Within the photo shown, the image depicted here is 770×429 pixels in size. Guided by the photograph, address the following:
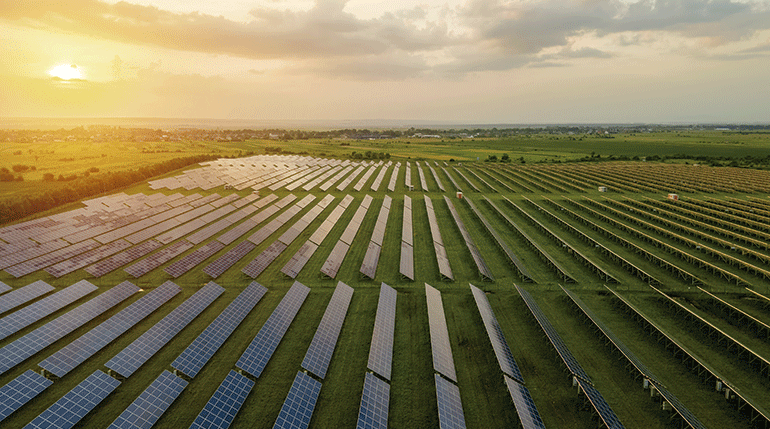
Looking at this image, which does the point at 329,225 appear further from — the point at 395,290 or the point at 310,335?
the point at 310,335

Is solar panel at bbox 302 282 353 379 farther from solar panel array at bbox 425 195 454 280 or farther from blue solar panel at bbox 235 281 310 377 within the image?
solar panel array at bbox 425 195 454 280

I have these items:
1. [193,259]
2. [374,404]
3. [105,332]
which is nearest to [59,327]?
[105,332]

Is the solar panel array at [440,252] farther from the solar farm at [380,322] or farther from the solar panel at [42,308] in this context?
the solar panel at [42,308]

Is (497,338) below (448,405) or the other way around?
the other way around

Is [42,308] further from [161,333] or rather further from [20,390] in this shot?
[161,333]

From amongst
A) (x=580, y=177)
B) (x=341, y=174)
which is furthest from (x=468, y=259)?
(x=580, y=177)

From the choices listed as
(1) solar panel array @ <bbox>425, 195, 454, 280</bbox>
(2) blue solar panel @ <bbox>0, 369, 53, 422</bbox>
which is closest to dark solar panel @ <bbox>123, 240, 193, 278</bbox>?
(2) blue solar panel @ <bbox>0, 369, 53, 422</bbox>
